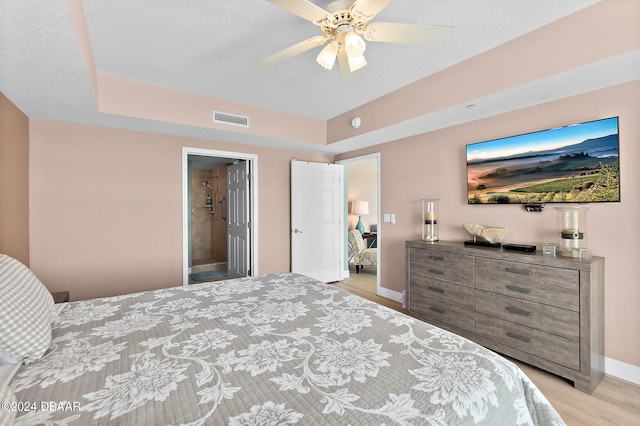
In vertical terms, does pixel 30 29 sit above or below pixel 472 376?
above

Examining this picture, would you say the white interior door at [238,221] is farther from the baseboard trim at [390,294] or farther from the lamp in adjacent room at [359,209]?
the lamp in adjacent room at [359,209]

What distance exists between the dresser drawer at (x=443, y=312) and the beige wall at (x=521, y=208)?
70 centimetres

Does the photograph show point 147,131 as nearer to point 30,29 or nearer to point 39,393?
point 30,29

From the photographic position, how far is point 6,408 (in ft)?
2.47

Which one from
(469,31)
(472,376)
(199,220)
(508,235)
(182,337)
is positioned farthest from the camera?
(199,220)

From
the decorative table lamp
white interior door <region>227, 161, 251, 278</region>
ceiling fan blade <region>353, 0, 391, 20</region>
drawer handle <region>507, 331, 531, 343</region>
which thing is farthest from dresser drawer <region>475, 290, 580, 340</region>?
white interior door <region>227, 161, 251, 278</region>

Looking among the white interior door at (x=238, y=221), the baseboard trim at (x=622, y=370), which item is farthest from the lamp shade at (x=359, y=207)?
the baseboard trim at (x=622, y=370)

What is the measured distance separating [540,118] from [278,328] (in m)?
2.88

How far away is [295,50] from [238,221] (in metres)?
3.30

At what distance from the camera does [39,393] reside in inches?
37.0

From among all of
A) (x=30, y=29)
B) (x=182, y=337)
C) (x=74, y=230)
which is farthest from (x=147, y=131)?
(x=182, y=337)

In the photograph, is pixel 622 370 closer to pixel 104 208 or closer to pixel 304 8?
pixel 304 8

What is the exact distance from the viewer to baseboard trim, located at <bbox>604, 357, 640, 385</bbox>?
2.13 metres

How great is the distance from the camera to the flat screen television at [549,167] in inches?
87.7
